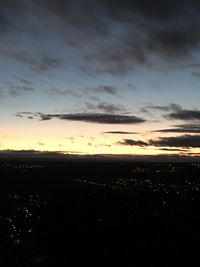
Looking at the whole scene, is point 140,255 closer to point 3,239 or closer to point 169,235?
point 169,235

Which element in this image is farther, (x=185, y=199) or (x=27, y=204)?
(x=185, y=199)

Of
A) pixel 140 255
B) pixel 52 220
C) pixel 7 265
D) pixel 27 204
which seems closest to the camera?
pixel 7 265

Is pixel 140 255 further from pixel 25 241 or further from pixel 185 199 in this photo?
pixel 185 199

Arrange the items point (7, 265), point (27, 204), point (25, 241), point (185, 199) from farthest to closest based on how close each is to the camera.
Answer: point (185, 199) < point (27, 204) < point (25, 241) < point (7, 265)

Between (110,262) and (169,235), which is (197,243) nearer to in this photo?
(169,235)

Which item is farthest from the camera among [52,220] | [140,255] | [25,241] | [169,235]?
[52,220]

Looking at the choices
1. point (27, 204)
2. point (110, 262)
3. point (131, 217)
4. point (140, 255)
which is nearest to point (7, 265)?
point (110, 262)

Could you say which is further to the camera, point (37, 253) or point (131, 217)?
point (131, 217)

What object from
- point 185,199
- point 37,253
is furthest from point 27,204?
point 37,253
